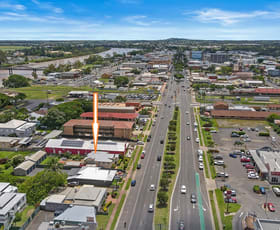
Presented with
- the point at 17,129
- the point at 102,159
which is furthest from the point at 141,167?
the point at 17,129

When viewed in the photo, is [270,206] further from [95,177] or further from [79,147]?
[79,147]

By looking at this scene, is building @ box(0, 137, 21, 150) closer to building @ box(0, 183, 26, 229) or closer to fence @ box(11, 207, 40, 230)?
building @ box(0, 183, 26, 229)

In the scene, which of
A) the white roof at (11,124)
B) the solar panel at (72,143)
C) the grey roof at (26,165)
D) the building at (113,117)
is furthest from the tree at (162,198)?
the white roof at (11,124)

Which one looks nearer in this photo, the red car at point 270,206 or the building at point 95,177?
the red car at point 270,206

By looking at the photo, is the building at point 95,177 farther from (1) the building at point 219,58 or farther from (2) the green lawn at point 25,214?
(1) the building at point 219,58

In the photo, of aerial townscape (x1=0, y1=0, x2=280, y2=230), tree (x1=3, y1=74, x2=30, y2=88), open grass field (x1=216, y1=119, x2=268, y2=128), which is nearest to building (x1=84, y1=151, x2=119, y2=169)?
aerial townscape (x1=0, y1=0, x2=280, y2=230)

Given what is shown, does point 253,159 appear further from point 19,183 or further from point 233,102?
point 233,102

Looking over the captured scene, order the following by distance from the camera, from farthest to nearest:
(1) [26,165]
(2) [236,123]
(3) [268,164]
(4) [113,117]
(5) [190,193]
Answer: (2) [236,123]
(4) [113,117]
(1) [26,165]
(3) [268,164]
(5) [190,193]
